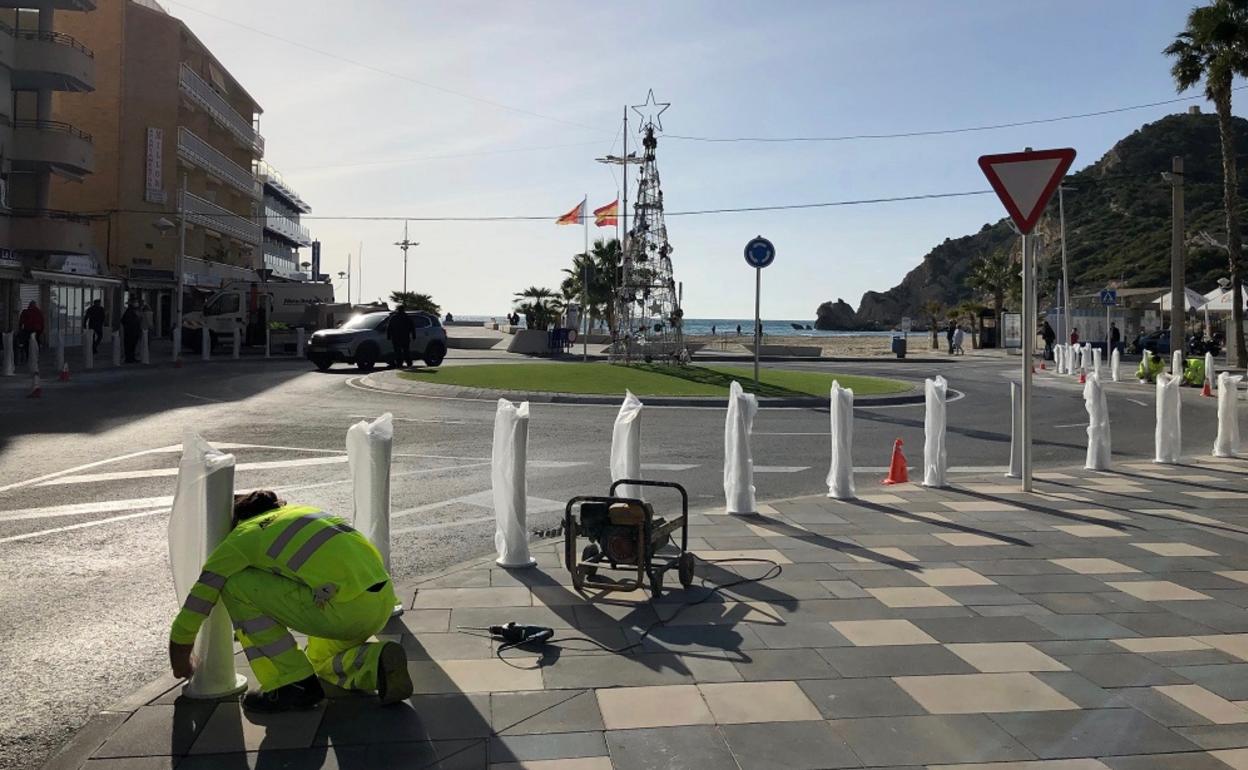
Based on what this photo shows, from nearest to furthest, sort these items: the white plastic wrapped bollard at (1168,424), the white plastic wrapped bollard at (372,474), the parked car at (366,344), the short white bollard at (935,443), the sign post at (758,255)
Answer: the white plastic wrapped bollard at (372,474) → the short white bollard at (935,443) → the white plastic wrapped bollard at (1168,424) → the sign post at (758,255) → the parked car at (366,344)

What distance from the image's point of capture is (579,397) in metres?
19.6

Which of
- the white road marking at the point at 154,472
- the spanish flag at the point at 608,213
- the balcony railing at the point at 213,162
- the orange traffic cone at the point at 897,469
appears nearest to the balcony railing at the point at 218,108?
the balcony railing at the point at 213,162

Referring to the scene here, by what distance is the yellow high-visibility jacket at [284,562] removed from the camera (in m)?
4.17

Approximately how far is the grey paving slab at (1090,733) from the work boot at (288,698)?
268 cm

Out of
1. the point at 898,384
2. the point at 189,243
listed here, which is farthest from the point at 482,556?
the point at 189,243

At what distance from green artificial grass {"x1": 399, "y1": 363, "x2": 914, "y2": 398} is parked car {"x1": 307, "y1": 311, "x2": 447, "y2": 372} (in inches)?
100

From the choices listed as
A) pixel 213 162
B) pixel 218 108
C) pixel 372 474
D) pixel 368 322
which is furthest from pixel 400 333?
pixel 218 108

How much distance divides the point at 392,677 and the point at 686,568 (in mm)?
2268

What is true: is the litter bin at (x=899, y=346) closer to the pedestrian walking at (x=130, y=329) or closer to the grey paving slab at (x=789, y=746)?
the pedestrian walking at (x=130, y=329)

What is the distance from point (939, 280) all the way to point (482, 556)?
187033 mm

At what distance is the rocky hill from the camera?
10044 cm

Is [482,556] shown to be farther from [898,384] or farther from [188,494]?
[898,384]

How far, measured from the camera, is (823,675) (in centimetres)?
466

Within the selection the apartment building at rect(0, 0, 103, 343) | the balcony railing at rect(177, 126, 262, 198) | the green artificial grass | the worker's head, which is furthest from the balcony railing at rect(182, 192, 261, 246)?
the worker's head
